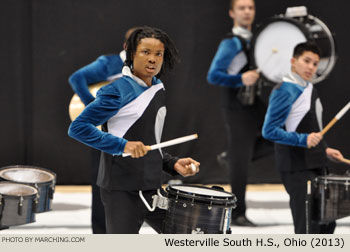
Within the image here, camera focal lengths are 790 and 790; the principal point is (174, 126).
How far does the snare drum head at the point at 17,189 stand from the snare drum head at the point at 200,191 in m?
1.21

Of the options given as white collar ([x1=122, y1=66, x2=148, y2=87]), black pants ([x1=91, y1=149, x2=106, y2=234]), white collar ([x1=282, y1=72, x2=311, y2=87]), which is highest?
white collar ([x1=122, y1=66, x2=148, y2=87])

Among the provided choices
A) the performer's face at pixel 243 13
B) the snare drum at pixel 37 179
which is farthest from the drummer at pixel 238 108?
the snare drum at pixel 37 179

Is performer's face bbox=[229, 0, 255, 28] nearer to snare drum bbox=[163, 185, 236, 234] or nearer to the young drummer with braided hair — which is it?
the young drummer with braided hair

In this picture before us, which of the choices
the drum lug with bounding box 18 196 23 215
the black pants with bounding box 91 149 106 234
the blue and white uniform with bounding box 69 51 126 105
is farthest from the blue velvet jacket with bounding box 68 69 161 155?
the blue and white uniform with bounding box 69 51 126 105

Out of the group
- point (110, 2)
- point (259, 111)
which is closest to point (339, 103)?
point (259, 111)

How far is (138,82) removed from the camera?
11.3 feet

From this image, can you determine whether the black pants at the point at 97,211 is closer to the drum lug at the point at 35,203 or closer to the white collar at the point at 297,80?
the drum lug at the point at 35,203

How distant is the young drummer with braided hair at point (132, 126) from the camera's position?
3338 mm

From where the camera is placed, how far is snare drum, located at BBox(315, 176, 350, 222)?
14.0ft

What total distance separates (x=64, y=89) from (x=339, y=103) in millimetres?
2347

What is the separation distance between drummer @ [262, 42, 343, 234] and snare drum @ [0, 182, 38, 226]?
1.37 m

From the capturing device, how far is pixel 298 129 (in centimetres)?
444

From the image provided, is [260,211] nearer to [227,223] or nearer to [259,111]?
[259,111]

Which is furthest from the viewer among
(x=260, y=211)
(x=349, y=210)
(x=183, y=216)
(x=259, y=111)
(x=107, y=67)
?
(x=260, y=211)
